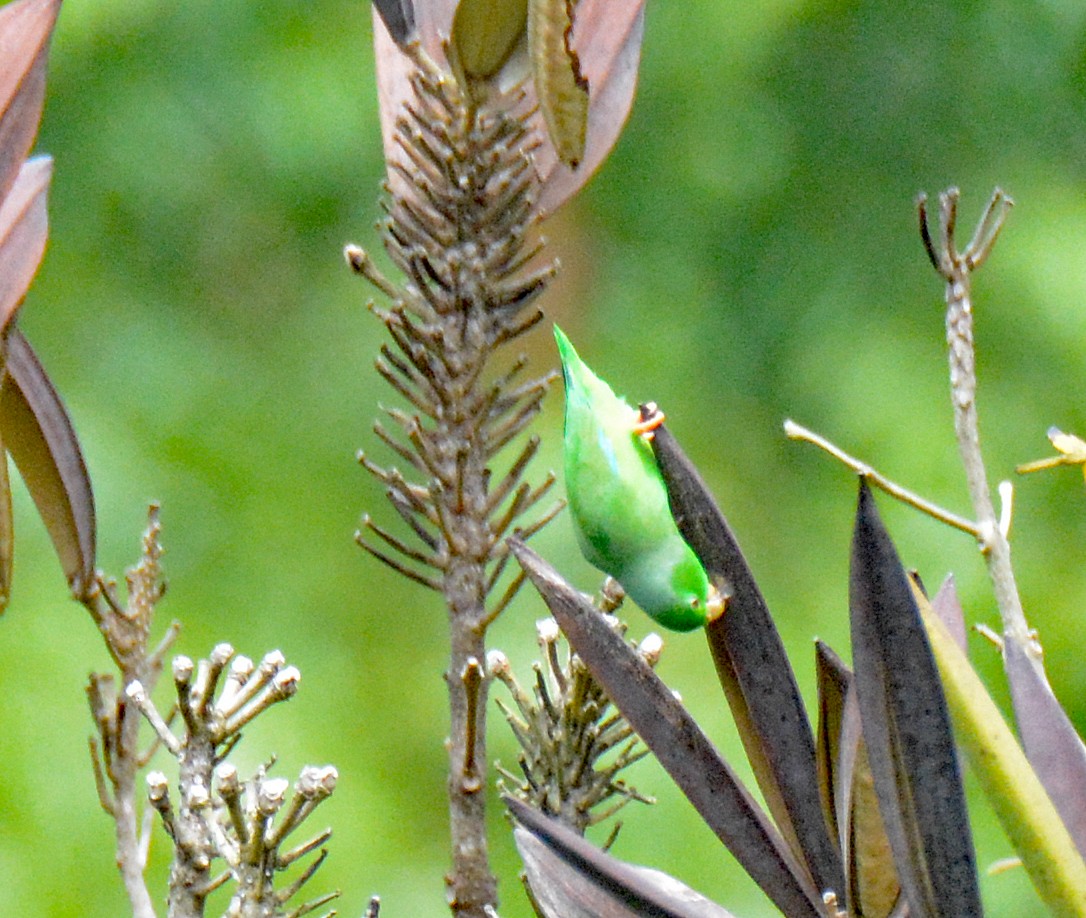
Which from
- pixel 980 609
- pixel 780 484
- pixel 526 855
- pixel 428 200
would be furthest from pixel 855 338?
pixel 526 855

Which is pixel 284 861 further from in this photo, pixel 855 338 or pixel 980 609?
pixel 855 338

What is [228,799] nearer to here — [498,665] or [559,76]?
[498,665]

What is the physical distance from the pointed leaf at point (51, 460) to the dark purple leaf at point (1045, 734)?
12.1 inches

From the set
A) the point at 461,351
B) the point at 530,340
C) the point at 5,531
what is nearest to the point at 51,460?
the point at 5,531

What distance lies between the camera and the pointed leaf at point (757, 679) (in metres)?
0.37

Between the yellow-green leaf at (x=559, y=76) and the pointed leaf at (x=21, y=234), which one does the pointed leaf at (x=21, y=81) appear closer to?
the pointed leaf at (x=21, y=234)

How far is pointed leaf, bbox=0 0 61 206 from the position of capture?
1.32 feet

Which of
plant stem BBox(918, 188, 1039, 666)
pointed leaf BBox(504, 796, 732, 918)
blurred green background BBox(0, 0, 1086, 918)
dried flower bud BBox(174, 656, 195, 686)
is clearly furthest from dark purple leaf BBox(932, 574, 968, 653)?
blurred green background BBox(0, 0, 1086, 918)

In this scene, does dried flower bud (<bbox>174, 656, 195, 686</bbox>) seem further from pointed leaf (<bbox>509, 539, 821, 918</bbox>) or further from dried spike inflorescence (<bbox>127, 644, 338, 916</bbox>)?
pointed leaf (<bbox>509, 539, 821, 918</bbox>)

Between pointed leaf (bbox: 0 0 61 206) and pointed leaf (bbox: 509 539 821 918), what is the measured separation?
189mm

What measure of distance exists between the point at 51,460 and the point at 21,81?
0.13m

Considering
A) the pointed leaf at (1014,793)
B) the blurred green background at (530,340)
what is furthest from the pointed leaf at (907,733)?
the blurred green background at (530,340)

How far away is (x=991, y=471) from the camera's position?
4.94 ft

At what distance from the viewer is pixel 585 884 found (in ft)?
1.17
